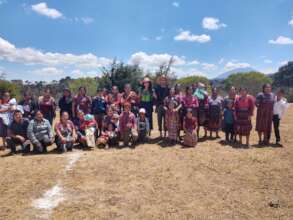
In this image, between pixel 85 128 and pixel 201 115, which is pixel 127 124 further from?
pixel 201 115

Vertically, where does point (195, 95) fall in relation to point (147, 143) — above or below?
above

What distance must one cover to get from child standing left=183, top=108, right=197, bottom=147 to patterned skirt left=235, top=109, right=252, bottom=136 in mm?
1288

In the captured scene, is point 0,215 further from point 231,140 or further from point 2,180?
point 231,140

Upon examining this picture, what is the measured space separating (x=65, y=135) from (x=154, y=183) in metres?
3.44

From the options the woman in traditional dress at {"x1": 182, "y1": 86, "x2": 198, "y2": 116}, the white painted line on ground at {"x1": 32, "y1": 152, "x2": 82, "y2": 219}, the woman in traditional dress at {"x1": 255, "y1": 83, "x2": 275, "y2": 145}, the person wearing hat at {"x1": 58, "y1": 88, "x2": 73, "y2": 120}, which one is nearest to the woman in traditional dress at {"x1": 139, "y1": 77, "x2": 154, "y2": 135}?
the woman in traditional dress at {"x1": 182, "y1": 86, "x2": 198, "y2": 116}

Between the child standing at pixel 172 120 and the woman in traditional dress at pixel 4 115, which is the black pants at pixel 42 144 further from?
the child standing at pixel 172 120

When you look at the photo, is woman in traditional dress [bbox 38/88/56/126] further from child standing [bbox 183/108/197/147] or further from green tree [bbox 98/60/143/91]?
green tree [bbox 98/60/143/91]

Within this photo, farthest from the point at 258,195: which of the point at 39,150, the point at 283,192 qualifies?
the point at 39,150

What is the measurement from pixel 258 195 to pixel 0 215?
4.51 metres

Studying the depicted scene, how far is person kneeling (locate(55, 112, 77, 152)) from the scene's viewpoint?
8.72 m

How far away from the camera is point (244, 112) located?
30.9 ft

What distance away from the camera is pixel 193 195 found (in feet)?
19.5

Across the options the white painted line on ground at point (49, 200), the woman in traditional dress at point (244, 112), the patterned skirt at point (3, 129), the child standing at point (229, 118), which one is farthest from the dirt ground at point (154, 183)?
the child standing at point (229, 118)

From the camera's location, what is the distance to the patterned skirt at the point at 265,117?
946cm
